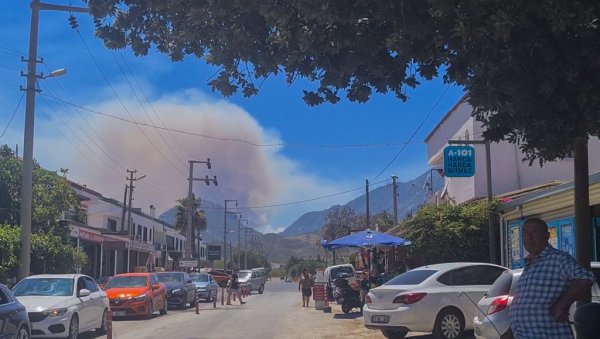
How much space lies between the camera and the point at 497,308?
876cm

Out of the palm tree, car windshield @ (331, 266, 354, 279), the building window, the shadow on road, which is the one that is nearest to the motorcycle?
the shadow on road

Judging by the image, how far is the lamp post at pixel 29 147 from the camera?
63.7ft

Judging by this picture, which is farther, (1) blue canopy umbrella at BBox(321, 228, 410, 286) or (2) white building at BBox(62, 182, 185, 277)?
(2) white building at BBox(62, 182, 185, 277)

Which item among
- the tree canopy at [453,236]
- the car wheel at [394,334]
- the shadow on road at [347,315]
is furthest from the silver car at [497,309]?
the tree canopy at [453,236]

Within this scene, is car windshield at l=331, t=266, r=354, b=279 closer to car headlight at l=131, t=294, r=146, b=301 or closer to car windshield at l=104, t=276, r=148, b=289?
car windshield at l=104, t=276, r=148, b=289

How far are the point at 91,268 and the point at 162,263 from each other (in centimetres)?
2507

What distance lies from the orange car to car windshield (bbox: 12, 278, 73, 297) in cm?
528

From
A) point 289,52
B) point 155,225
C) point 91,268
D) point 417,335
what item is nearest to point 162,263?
point 155,225

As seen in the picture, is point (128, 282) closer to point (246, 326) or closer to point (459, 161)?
point (246, 326)

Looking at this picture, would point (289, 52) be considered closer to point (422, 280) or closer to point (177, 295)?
point (422, 280)

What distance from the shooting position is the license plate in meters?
13.2

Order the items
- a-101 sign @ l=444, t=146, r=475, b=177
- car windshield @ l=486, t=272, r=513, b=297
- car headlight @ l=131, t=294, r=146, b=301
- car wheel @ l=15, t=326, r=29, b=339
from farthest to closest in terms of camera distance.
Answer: a-101 sign @ l=444, t=146, r=475, b=177 → car headlight @ l=131, t=294, r=146, b=301 → car wheel @ l=15, t=326, r=29, b=339 → car windshield @ l=486, t=272, r=513, b=297

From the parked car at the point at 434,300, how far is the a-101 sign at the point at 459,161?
930 centimetres

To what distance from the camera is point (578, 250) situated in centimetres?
636
